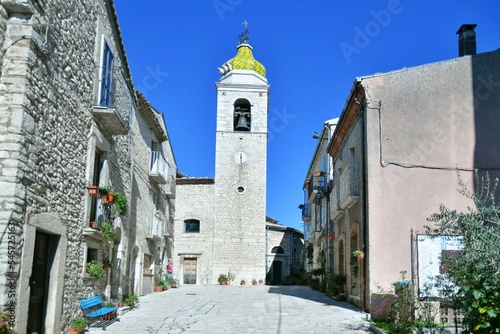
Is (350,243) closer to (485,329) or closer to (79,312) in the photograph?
(79,312)

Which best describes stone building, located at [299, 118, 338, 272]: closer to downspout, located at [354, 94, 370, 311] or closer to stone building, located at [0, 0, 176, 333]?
downspout, located at [354, 94, 370, 311]

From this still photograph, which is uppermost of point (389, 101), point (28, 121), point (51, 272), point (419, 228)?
point (389, 101)

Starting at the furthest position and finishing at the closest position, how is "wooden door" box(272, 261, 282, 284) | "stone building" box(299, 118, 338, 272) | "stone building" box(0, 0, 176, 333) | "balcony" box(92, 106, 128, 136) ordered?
1. "wooden door" box(272, 261, 282, 284)
2. "stone building" box(299, 118, 338, 272)
3. "balcony" box(92, 106, 128, 136)
4. "stone building" box(0, 0, 176, 333)

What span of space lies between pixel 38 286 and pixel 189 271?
25008 millimetres

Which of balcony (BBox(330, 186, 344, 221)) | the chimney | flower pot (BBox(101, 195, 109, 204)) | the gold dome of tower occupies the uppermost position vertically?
the gold dome of tower

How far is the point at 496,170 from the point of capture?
1279 centimetres

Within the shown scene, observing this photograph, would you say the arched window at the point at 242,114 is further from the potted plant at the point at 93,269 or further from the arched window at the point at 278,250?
the potted plant at the point at 93,269

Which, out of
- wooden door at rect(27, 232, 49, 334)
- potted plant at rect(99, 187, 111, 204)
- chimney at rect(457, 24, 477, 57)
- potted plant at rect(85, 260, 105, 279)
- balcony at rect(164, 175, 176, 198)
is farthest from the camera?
balcony at rect(164, 175, 176, 198)

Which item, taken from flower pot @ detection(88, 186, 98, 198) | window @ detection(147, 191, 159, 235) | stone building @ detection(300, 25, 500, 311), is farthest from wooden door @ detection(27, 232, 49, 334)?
window @ detection(147, 191, 159, 235)

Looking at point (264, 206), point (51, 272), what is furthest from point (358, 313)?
point (264, 206)

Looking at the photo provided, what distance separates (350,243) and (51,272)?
9.45 m

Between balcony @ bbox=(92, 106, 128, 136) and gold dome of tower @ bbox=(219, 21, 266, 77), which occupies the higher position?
gold dome of tower @ bbox=(219, 21, 266, 77)

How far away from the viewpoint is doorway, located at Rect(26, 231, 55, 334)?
822 centimetres

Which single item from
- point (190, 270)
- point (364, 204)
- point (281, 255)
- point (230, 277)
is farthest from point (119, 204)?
point (281, 255)
